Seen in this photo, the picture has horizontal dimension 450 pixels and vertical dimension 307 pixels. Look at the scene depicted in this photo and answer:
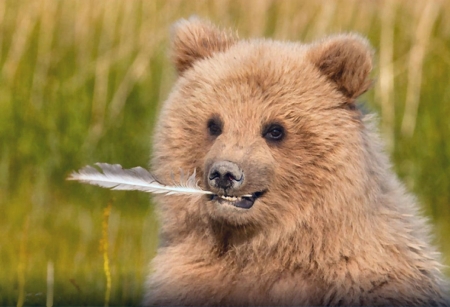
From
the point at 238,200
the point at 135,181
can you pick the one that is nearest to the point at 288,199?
the point at 238,200

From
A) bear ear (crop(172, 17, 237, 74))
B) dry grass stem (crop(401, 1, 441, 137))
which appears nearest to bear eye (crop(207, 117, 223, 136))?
bear ear (crop(172, 17, 237, 74))

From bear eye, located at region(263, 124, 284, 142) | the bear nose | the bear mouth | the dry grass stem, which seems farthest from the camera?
the dry grass stem

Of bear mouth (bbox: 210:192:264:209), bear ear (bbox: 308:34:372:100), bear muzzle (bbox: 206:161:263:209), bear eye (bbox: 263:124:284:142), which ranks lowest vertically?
bear mouth (bbox: 210:192:264:209)

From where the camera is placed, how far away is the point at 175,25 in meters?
6.03

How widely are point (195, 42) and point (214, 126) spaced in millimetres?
677

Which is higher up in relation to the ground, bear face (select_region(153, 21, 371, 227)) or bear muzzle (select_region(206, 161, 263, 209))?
bear face (select_region(153, 21, 371, 227))

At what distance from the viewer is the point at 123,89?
925 cm

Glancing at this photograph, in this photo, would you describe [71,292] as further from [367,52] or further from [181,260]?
[367,52]

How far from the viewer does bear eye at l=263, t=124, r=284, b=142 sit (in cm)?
527

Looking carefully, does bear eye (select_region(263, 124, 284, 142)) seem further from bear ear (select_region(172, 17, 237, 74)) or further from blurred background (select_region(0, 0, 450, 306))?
blurred background (select_region(0, 0, 450, 306))

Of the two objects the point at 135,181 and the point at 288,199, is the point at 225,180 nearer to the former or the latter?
the point at 288,199

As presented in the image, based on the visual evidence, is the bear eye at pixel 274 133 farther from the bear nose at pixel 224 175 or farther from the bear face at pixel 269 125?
the bear nose at pixel 224 175

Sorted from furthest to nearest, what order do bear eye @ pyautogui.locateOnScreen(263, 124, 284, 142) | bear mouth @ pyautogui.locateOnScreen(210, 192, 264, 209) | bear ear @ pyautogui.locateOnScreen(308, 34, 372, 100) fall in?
bear ear @ pyautogui.locateOnScreen(308, 34, 372, 100), bear eye @ pyautogui.locateOnScreen(263, 124, 284, 142), bear mouth @ pyautogui.locateOnScreen(210, 192, 264, 209)

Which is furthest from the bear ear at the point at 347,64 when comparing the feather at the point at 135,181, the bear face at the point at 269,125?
the feather at the point at 135,181
